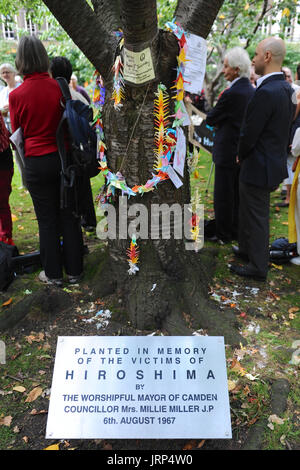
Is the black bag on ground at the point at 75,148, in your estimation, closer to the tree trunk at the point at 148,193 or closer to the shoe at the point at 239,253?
the tree trunk at the point at 148,193

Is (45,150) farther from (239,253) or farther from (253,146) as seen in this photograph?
(239,253)

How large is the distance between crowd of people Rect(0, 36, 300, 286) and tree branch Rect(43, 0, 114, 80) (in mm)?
743

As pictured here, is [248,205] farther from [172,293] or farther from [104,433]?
[104,433]

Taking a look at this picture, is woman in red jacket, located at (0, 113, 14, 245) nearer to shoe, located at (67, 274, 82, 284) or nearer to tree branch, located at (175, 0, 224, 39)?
shoe, located at (67, 274, 82, 284)

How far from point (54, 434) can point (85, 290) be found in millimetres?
1668

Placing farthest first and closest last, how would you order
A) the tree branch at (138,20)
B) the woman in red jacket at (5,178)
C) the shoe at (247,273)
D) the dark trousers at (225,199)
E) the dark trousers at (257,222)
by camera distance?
the dark trousers at (225,199) → the woman in red jacket at (5,178) → the shoe at (247,273) → the dark trousers at (257,222) → the tree branch at (138,20)

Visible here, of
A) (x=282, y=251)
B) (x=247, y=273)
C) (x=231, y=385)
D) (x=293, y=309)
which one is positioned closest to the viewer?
(x=231, y=385)

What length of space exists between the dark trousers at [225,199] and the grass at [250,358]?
583 mm

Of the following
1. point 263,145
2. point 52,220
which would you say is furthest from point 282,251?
point 52,220

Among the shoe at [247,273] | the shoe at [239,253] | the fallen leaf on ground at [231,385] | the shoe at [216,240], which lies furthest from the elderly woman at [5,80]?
the fallen leaf on ground at [231,385]

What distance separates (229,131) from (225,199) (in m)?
0.82

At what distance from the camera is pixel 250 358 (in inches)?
113

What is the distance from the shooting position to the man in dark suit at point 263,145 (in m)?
3.47

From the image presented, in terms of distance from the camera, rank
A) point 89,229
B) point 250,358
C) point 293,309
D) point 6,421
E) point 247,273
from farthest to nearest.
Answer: point 89,229 < point 247,273 < point 293,309 < point 250,358 < point 6,421
